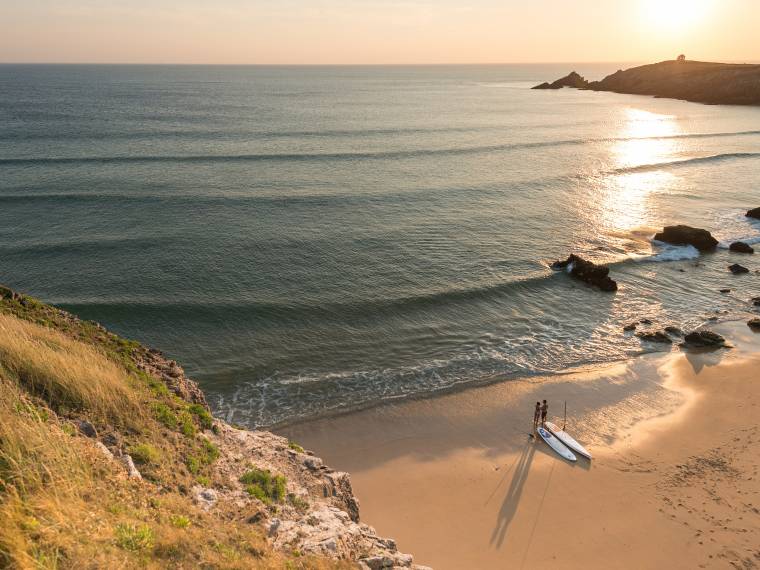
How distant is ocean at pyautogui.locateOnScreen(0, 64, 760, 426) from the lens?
2894cm

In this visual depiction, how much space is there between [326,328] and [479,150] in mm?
53708

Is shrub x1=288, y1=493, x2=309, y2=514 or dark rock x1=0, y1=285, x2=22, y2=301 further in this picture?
dark rock x1=0, y1=285, x2=22, y2=301

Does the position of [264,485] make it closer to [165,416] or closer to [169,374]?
[165,416]

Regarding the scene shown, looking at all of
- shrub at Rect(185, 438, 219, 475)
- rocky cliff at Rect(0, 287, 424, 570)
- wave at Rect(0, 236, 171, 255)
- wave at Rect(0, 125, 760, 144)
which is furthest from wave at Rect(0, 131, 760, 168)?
shrub at Rect(185, 438, 219, 475)

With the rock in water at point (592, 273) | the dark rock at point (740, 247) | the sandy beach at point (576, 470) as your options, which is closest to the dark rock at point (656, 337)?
the sandy beach at point (576, 470)

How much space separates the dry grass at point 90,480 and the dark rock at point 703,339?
27621 millimetres

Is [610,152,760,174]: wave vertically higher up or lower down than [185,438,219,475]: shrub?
higher up

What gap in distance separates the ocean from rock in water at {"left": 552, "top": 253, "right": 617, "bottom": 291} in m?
0.82

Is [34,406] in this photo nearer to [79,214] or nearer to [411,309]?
[411,309]

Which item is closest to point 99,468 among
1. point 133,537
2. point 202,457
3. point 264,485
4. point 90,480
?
point 90,480

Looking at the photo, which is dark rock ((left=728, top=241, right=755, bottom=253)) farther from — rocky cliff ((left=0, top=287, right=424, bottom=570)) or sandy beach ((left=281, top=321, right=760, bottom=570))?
rocky cliff ((left=0, top=287, right=424, bottom=570))

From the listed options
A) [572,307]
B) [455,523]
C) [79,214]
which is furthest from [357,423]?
[79,214]

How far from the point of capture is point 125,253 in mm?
39125

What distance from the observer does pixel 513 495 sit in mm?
19516
